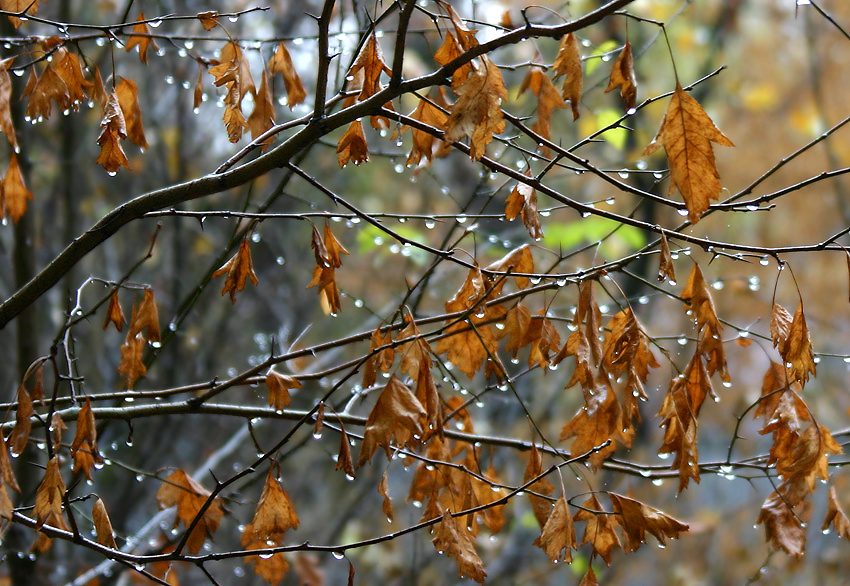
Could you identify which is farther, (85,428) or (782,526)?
(782,526)

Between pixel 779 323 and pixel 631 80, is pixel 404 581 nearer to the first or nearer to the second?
pixel 779 323

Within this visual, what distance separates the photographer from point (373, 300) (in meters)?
7.82

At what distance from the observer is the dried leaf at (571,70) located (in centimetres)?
156

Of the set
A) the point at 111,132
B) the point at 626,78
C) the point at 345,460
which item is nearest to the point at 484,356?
the point at 345,460

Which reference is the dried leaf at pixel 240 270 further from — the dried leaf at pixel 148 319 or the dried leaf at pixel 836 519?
the dried leaf at pixel 836 519

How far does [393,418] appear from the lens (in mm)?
1451

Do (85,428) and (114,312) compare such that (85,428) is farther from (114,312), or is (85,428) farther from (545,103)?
(545,103)

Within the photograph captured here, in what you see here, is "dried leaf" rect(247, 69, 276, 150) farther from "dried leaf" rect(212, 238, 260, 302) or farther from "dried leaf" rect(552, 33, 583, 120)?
"dried leaf" rect(552, 33, 583, 120)

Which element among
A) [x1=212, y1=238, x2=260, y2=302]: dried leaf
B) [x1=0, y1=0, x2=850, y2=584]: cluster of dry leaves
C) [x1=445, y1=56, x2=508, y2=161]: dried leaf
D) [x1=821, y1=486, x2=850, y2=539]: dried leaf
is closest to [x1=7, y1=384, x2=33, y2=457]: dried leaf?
[x1=0, y1=0, x2=850, y2=584]: cluster of dry leaves

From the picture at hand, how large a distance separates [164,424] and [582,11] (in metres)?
4.28

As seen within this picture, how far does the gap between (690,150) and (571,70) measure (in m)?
0.34

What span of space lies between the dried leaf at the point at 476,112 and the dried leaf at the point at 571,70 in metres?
0.25

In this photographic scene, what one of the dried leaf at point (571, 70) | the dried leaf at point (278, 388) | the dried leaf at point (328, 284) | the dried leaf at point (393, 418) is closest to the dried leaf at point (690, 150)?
the dried leaf at point (571, 70)

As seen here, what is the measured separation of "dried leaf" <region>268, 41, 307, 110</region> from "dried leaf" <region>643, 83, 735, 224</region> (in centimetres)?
95
